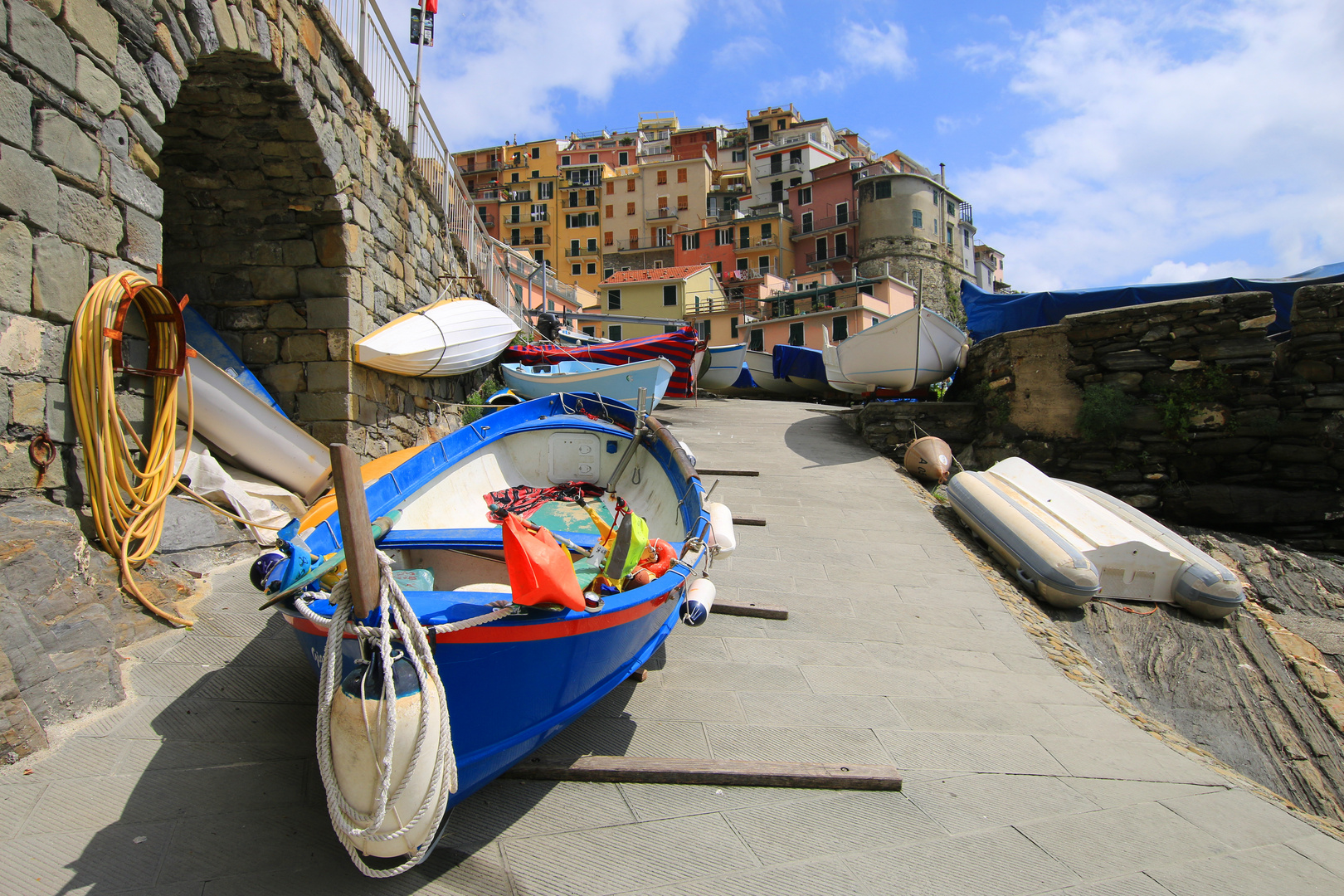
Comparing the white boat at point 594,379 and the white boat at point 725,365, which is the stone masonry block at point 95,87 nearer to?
the white boat at point 594,379

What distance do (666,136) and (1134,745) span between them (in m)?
69.8

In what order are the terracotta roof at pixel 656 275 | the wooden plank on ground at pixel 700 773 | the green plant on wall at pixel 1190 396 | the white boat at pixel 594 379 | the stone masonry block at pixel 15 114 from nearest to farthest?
1. the wooden plank on ground at pixel 700 773
2. the stone masonry block at pixel 15 114
3. the green plant on wall at pixel 1190 396
4. the white boat at pixel 594 379
5. the terracotta roof at pixel 656 275

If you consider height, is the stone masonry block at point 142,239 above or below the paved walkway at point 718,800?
above

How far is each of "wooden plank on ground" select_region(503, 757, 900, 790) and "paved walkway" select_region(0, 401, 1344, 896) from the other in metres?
0.04

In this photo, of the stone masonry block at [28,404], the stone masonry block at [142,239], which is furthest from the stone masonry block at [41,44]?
the stone masonry block at [28,404]

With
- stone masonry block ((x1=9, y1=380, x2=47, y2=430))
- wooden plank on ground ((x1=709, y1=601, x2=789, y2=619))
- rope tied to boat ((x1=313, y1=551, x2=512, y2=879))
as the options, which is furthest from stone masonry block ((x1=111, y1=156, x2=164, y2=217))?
wooden plank on ground ((x1=709, y1=601, x2=789, y2=619))

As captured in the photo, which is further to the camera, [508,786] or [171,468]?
[171,468]

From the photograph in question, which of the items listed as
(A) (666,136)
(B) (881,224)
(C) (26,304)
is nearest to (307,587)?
(C) (26,304)

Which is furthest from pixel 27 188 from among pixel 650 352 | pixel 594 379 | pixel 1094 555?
pixel 650 352

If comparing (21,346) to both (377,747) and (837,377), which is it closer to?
(377,747)

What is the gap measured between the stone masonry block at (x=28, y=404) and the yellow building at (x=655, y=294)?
105 feet

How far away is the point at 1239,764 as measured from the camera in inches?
166

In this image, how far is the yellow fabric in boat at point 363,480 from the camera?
3.14m

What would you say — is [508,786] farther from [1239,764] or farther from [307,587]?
[1239,764]
